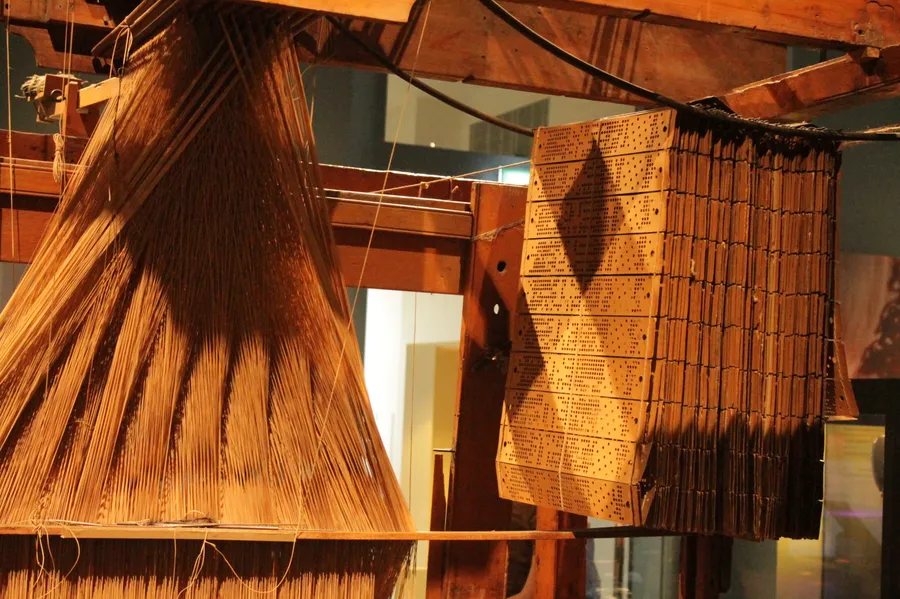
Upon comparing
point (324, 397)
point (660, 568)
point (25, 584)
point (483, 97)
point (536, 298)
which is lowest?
point (660, 568)

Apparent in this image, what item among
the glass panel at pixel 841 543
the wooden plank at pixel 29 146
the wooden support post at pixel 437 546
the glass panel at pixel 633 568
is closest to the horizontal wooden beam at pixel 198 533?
the wooden support post at pixel 437 546

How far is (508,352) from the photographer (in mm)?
2492

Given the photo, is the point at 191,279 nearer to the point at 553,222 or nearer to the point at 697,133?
the point at 553,222

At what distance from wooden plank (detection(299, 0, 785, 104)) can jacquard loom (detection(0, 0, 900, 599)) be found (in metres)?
0.04

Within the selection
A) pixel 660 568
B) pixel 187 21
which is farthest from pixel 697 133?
pixel 660 568

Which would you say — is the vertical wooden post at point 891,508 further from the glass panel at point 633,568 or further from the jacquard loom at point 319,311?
the jacquard loom at point 319,311

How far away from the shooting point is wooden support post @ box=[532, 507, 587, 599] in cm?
258

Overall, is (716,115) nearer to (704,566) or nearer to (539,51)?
(539,51)

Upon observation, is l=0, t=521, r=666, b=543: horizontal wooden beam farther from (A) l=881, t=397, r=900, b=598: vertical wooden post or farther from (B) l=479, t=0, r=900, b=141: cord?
(A) l=881, t=397, r=900, b=598: vertical wooden post

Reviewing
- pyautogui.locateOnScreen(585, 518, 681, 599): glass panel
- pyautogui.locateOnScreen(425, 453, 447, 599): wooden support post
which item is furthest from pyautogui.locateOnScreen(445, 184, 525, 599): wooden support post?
pyautogui.locateOnScreen(585, 518, 681, 599): glass panel

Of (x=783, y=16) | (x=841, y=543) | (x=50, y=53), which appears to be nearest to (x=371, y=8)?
(x=783, y=16)

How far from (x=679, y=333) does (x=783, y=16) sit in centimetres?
65

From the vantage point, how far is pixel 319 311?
76.6 inches

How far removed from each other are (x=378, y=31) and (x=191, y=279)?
0.76m
